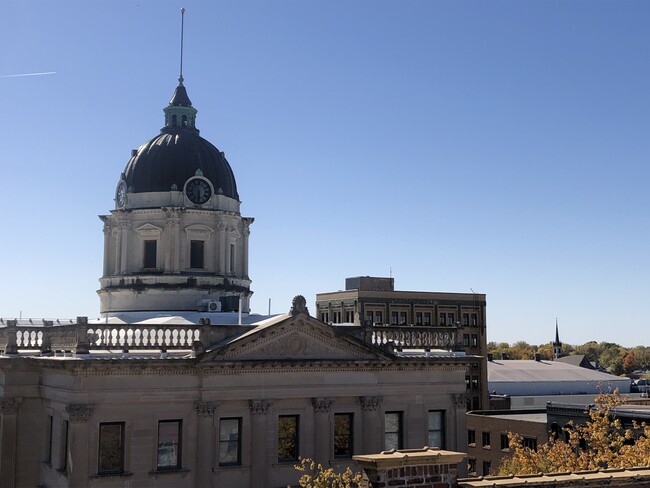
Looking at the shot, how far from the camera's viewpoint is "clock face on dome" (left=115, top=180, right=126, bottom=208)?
51259 mm

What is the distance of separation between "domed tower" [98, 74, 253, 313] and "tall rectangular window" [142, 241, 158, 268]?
3 centimetres

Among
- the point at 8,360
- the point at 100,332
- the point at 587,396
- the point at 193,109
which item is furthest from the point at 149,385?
the point at 587,396

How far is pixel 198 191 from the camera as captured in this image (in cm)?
5066

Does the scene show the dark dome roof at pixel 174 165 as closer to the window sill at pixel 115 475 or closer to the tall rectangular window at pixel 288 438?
the tall rectangular window at pixel 288 438

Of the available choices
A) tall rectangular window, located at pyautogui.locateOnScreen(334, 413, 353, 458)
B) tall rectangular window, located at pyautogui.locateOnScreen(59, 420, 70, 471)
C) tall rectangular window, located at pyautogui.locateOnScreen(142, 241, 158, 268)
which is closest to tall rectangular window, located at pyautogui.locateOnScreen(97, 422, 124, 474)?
tall rectangular window, located at pyautogui.locateOnScreen(59, 420, 70, 471)

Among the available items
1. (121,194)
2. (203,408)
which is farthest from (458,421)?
(121,194)

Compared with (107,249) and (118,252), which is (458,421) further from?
(107,249)

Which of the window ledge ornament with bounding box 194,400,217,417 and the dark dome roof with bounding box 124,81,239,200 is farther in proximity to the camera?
the dark dome roof with bounding box 124,81,239,200

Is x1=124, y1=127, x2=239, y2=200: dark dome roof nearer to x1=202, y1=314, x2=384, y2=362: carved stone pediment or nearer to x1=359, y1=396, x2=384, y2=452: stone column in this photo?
x1=202, y1=314, x2=384, y2=362: carved stone pediment

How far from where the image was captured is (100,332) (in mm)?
38594

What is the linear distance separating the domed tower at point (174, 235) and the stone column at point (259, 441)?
36.2 ft

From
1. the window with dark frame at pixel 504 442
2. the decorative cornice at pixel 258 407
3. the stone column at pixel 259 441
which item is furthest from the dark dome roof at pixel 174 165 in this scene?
the window with dark frame at pixel 504 442

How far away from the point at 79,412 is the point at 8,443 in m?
4.88

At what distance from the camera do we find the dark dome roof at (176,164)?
50.7 metres
